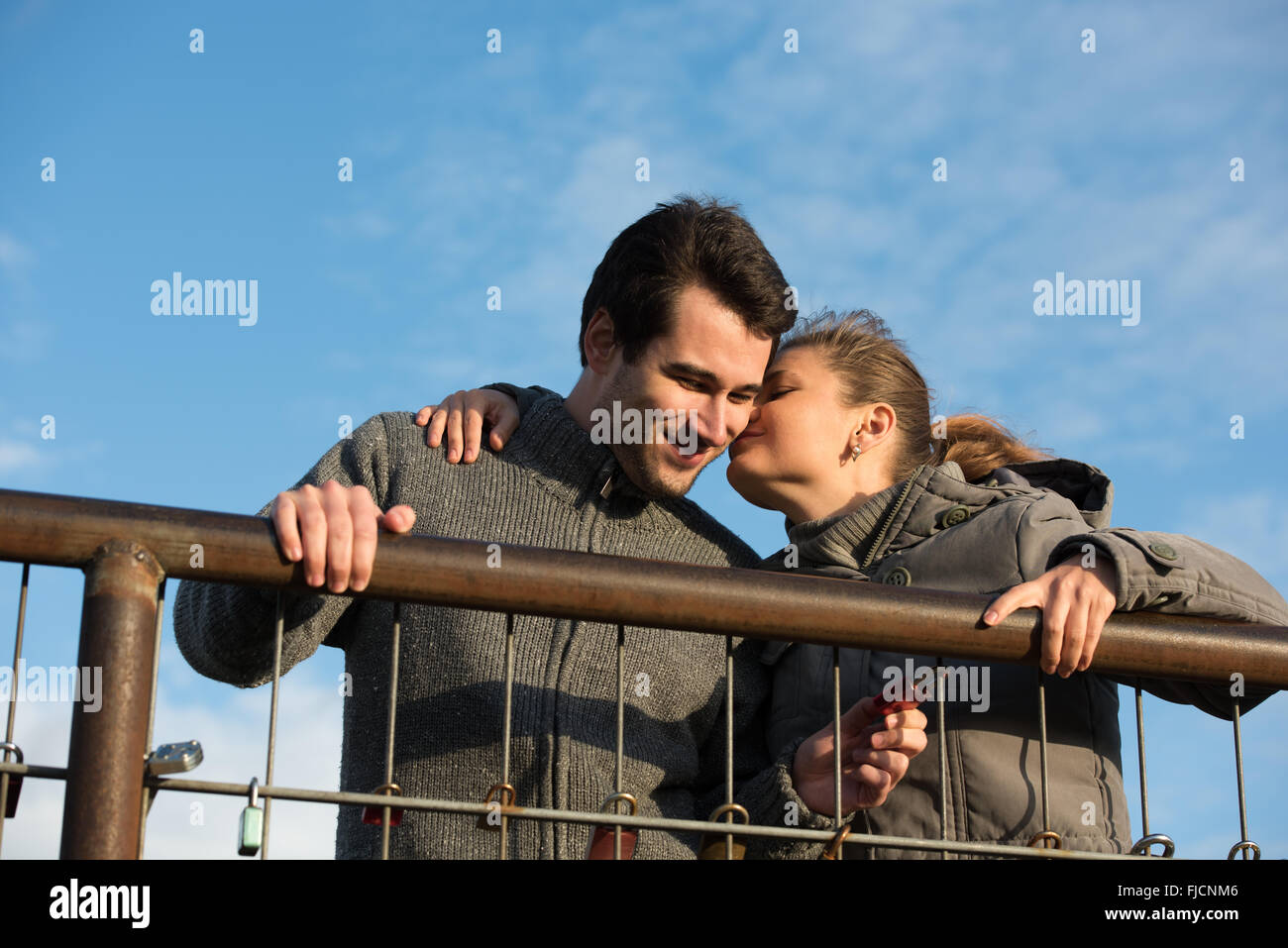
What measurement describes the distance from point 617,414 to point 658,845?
1206 mm

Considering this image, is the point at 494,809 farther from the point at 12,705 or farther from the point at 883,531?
the point at 883,531

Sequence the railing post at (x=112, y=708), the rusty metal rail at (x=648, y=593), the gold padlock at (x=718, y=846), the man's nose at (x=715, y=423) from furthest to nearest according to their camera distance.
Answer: the man's nose at (x=715, y=423), the gold padlock at (x=718, y=846), the rusty metal rail at (x=648, y=593), the railing post at (x=112, y=708)

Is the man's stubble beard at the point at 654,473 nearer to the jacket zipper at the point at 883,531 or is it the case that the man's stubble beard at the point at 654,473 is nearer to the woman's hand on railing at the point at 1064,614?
the jacket zipper at the point at 883,531

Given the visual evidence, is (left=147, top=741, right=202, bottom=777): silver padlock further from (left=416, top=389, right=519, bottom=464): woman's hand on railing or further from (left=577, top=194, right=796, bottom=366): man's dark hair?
(left=577, top=194, right=796, bottom=366): man's dark hair

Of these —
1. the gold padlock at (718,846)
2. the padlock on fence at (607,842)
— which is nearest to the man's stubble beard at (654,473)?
the padlock on fence at (607,842)

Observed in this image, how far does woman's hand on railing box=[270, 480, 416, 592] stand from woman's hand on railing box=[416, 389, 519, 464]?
1.42 meters

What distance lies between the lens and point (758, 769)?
146 inches

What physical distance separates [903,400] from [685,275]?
2.48ft

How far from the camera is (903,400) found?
454 centimetres

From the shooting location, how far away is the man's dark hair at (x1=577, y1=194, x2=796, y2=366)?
4254 mm

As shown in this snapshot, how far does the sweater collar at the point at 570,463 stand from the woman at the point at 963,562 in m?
0.09

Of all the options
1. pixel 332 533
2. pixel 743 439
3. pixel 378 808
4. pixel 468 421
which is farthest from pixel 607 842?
pixel 743 439

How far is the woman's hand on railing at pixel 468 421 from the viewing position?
153 inches
